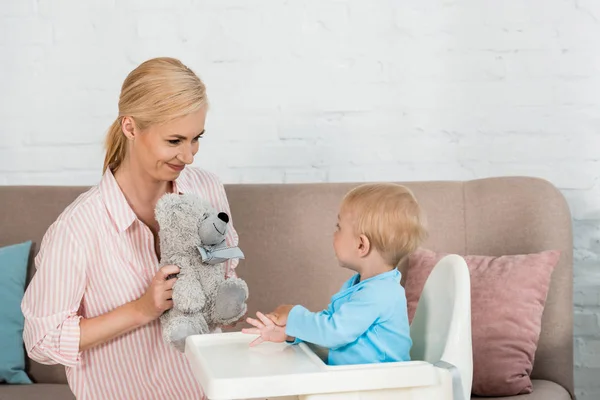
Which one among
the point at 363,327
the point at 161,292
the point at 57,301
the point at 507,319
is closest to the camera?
the point at 363,327

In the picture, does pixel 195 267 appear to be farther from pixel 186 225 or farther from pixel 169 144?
pixel 169 144

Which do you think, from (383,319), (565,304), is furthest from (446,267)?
(565,304)

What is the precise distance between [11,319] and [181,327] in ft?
2.78

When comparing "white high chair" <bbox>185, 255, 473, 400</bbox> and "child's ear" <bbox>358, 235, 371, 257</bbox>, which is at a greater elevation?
"child's ear" <bbox>358, 235, 371, 257</bbox>

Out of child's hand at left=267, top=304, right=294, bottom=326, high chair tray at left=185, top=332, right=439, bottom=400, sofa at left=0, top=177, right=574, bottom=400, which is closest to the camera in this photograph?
high chair tray at left=185, top=332, right=439, bottom=400

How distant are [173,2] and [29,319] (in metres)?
1.15

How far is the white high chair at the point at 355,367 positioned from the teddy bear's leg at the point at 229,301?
0.48 ft

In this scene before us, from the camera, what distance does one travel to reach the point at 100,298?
5.72 feet

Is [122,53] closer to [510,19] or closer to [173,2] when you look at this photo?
[173,2]

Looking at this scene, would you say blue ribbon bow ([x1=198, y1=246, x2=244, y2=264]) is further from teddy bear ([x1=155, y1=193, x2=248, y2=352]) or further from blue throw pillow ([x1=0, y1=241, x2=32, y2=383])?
blue throw pillow ([x1=0, y1=241, x2=32, y2=383])

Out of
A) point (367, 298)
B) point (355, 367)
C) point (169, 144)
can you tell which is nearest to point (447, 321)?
point (367, 298)

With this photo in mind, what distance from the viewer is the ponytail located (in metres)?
1.79

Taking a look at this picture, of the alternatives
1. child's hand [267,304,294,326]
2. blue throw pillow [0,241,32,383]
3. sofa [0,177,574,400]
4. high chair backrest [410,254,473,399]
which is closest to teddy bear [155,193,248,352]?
child's hand [267,304,294,326]

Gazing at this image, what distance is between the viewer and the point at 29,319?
Result: 1.69 metres
